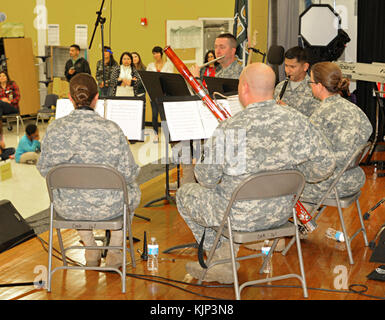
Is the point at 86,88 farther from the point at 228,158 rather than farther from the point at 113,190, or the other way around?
the point at 228,158

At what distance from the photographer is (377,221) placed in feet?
15.1

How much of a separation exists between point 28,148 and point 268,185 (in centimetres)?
559

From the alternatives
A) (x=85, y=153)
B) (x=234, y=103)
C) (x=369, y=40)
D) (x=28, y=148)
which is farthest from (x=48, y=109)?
(x=85, y=153)

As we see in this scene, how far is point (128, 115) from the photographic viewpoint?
4.03 m

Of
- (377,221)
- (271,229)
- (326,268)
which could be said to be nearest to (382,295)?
(326,268)

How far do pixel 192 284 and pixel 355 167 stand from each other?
1.34 m

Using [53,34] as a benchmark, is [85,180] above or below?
below

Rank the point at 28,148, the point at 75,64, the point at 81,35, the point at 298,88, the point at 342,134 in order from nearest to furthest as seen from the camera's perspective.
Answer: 1. the point at 342,134
2. the point at 298,88
3. the point at 28,148
4. the point at 75,64
5. the point at 81,35

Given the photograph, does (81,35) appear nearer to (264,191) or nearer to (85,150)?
(85,150)

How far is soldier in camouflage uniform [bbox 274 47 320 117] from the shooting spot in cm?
479

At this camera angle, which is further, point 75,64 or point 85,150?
point 75,64

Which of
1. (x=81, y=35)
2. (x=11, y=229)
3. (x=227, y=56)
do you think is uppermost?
(x=81, y=35)

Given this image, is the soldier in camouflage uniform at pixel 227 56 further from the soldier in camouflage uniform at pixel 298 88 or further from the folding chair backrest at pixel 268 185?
the folding chair backrest at pixel 268 185
